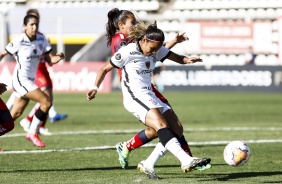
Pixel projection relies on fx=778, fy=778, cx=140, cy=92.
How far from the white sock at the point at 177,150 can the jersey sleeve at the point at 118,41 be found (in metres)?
1.87

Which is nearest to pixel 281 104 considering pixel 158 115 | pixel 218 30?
pixel 218 30

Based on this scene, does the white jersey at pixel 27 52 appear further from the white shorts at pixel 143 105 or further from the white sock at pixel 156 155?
the white sock at pixel 156 155

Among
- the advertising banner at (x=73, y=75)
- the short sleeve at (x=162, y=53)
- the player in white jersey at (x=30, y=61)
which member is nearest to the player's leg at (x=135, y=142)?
the short sleeve at (x=162, y=53)

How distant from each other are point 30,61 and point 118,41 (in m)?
3.91

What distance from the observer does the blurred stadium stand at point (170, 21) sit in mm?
34531

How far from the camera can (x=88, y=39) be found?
38.2 m

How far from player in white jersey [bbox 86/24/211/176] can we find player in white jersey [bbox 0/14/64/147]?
415cm

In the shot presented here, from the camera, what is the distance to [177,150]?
9000 millimetres

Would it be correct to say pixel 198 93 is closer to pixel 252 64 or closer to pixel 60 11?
pixel 252 64

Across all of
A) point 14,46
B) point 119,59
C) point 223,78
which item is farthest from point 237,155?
point 223,78

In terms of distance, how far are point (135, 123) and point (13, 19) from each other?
1845cm

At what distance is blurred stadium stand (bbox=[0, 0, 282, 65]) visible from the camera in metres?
34.5

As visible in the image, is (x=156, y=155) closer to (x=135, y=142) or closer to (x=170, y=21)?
(x=135, y=142)

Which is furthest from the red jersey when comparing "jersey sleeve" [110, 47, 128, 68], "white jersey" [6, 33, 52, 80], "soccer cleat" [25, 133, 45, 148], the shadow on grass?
"white jersey" [6, 33, 52, 80]
